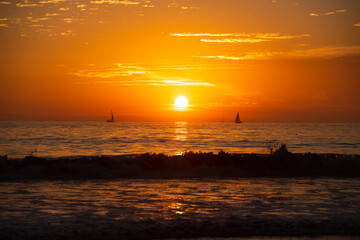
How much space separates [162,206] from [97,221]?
279cm

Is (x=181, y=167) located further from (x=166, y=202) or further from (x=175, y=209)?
(x=175, y=209)

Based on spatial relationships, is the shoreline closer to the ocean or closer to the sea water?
the ocean

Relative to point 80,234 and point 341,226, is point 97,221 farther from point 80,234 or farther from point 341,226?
point 341,226

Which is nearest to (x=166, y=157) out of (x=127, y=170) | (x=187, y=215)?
(x=127, y=170)

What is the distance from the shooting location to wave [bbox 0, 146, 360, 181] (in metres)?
23.1

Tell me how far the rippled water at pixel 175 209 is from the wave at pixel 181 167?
4.27m

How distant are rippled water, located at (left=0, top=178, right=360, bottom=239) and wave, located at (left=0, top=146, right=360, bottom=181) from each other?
427 centimetres

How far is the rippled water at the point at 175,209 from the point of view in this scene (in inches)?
408

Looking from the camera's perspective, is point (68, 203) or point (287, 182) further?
point (287, 182)

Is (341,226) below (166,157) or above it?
below

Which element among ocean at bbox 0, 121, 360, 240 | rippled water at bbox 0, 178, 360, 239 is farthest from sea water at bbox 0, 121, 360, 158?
rippled water at bbox 0, 178, 360, 239

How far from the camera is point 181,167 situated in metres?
25.4

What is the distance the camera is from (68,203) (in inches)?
539

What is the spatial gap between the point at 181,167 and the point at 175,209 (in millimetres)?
12684
